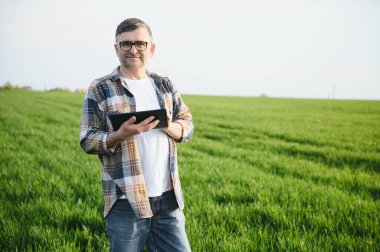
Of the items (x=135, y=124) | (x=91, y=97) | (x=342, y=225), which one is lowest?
(x=342, y=225)

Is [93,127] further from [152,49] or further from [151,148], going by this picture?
[152,49]

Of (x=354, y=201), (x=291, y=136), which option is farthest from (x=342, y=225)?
(x=291, y=136)

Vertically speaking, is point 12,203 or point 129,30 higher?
point 129,30

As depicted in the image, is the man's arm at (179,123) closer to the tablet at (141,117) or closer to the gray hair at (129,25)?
the tablet at (141,117)

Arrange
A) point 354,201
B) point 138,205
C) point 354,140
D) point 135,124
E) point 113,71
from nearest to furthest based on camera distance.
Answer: point 135,124 → point 138,205 → point 113,71 → point 354,201 → point 354,140

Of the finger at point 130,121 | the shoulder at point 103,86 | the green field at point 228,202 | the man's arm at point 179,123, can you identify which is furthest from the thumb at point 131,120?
the green field at point 228,202

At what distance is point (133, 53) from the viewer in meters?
2.15

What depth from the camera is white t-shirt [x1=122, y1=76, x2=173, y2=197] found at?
7.15 ft

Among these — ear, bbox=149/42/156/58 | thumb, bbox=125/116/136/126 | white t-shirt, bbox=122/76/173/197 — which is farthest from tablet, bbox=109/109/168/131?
ear, bbox=149/42/156/58

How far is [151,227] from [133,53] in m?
1.38

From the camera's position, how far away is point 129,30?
7.04 ft

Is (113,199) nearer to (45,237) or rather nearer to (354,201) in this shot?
(45,237)

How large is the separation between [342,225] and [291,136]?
25.9 feet

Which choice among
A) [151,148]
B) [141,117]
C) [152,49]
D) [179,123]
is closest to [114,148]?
[151,148]
